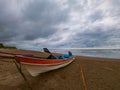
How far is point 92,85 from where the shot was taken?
18.9 ft

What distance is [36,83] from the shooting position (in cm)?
601

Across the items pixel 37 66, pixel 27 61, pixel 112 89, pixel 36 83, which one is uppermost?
pixel 27 61

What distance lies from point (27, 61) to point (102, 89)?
387cm

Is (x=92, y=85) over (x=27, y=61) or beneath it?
beneath

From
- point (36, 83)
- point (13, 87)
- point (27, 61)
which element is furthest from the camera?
point (36, 83)

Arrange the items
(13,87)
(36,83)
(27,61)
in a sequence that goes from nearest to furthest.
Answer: (27,61) → (13,87) → (36,83)

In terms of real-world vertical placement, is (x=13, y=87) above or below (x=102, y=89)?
above

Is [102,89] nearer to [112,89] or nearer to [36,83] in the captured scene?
[112,89]

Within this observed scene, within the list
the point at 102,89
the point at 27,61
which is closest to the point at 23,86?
the point at 27,61

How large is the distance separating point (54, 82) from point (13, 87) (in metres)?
2.16

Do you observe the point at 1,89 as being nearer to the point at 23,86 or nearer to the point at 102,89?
the point at 23,86

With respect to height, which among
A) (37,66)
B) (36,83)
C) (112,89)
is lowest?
(112,89)

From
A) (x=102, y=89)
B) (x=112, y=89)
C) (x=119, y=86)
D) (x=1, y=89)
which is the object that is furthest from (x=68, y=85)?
(x=1, y=89)

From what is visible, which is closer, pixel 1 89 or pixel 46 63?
pixel 1 89
